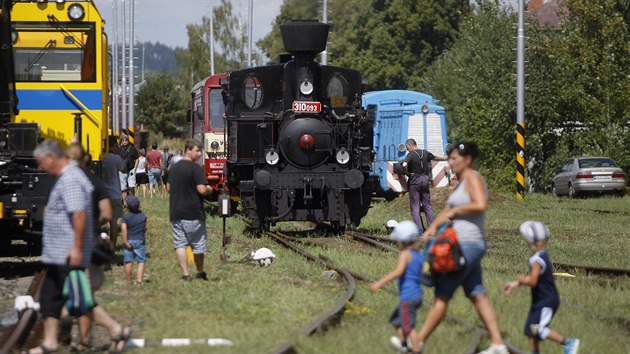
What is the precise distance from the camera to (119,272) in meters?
17.3

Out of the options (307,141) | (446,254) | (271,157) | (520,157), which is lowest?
(446,254)

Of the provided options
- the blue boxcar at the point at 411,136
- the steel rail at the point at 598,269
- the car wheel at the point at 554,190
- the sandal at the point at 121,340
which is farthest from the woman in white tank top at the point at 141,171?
the sandal at the point at 121,340

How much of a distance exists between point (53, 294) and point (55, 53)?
9.17 m

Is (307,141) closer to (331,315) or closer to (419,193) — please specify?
(419,193)

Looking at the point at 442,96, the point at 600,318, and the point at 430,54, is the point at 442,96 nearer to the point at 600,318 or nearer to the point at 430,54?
the point at 430,54

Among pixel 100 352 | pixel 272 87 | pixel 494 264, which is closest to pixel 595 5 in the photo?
pixel 272 87

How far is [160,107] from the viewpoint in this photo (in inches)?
A: 4264

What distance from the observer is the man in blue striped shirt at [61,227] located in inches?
394

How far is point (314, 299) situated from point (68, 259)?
4.53m

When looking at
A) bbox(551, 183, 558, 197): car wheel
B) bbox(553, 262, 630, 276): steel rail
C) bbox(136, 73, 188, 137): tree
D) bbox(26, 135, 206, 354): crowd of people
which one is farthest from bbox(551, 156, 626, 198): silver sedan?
bbox(136, 73, 188, 137): tree

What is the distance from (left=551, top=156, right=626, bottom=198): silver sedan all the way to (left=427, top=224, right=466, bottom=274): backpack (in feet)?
113

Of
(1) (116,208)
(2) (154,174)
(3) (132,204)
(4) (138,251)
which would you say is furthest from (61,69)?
(2) (154,174)

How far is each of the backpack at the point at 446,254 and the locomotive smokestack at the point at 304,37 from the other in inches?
514

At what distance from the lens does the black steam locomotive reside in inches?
894
